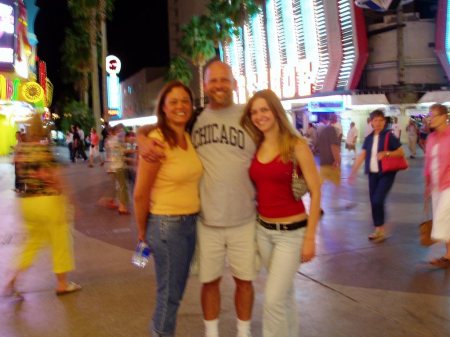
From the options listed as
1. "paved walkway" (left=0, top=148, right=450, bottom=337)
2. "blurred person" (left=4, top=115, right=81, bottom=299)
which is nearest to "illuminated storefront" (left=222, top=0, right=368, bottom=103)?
"paved walkway" (left=0, top=148, right=450, bottom=337)

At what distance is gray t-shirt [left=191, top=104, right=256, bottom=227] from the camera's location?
3184mm

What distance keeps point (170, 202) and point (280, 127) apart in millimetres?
843

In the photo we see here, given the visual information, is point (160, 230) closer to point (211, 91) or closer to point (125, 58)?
point (211, 91)

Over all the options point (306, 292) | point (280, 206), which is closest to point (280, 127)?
point (280, 206)

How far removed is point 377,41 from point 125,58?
56077 millimetres

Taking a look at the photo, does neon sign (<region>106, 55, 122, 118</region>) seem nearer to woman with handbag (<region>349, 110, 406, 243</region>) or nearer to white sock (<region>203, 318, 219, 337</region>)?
woman with handbag (<region>349, 110, 406, 243</region>)

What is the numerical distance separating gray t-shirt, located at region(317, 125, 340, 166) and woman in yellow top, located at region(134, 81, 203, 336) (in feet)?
18.7

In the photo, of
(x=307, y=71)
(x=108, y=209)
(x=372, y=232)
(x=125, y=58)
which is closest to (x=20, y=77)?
(x=307, y=71)

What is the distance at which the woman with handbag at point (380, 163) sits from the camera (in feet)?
21.8

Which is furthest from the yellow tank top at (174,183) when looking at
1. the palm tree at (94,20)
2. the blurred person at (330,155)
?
the palm tree at (94,20)

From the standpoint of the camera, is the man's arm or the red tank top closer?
the man's arm

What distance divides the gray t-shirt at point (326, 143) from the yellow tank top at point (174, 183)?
5.75 meters

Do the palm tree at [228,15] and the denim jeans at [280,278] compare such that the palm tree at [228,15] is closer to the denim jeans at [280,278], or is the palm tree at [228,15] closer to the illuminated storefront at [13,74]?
the illuminated storefront at [13,74]

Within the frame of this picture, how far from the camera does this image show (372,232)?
7.21 meters
